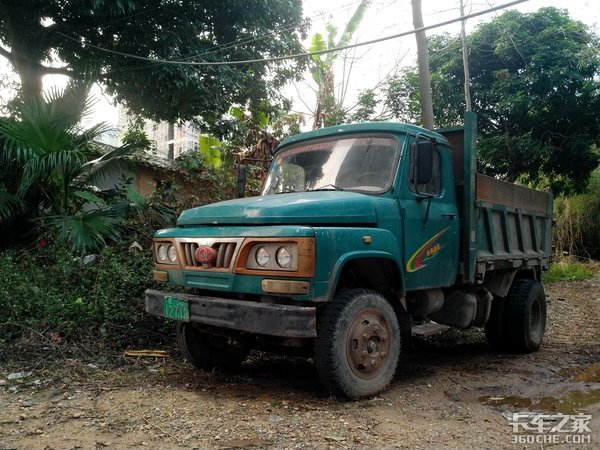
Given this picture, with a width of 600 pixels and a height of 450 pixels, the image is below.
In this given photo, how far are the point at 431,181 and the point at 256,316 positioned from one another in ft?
7.35

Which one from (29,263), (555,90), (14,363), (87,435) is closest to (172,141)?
(555,90)

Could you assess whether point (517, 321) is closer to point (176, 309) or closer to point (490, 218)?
point (490, 218)

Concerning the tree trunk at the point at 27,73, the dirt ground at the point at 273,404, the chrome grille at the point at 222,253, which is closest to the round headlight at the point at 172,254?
the chrome grille at the point at 222,253

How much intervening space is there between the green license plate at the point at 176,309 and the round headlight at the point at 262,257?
77 centimetres

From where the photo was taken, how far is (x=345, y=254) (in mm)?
3961

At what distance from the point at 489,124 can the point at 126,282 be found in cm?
1174

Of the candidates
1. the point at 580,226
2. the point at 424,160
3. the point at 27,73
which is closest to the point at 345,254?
the point at 424,160

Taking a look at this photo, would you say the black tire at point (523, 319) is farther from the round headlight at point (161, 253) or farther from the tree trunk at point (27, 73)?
the tree trunk at point (27, 73)

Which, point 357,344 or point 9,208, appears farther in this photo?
point 9,208

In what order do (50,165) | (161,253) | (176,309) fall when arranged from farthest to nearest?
(50,165), (161,253), (176,309)

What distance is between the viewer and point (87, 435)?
138 inches

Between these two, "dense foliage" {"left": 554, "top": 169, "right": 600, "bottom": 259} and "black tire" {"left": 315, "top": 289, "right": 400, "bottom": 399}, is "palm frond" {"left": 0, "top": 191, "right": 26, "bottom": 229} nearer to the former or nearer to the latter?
"black tire" {"left": 315, "top": 289, "right": 400, "bottom": 399}

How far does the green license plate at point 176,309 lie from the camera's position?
4.27 meters

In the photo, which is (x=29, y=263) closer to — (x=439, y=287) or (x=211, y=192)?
(x=211, y=192)
